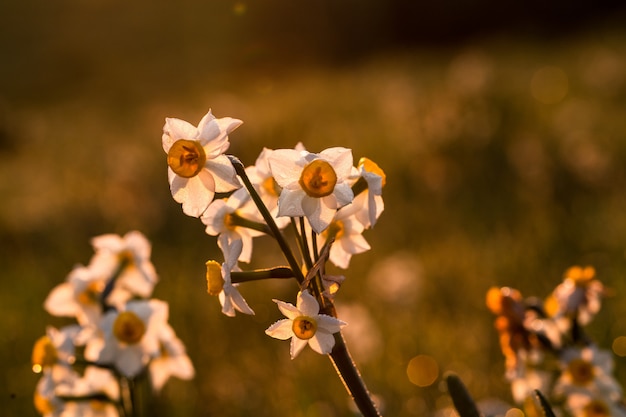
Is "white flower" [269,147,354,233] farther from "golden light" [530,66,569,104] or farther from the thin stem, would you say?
"golden light" [530,66,569,104]

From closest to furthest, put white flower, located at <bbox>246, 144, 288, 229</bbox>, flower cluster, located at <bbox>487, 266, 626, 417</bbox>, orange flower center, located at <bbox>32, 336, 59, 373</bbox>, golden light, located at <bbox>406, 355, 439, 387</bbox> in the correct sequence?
1. white flower, located at <bbox>246, 144, 288, 229</bbox>
2. flower cluster, located at <bbox>487, 266, 626, 417</bbox>
3. orange flower center, located at <bbox>32, 336, 59, 373</bbox>
4. golden light, located at <bbox>406, 355, 439, 387</bbox>

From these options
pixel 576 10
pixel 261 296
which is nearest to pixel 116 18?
pixel 576 10

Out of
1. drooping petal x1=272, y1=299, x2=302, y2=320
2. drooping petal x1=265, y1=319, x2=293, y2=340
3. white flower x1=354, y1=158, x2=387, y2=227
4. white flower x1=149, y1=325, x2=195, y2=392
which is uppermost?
white flower x1=354, y1=158, x2=387, y2=227

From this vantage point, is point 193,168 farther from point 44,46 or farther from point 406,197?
point 44,46

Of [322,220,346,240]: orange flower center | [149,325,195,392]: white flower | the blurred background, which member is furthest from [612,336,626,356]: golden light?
[322,220,346,240]: orange flower center

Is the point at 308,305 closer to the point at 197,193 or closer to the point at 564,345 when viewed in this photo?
the point at 197,193

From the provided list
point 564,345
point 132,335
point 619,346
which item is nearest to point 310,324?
point 132,335

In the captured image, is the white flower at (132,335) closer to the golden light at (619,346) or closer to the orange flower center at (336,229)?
the orange flower center at (336,229)
